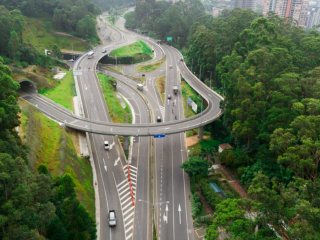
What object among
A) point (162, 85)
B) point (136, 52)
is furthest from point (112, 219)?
point (136, 52)

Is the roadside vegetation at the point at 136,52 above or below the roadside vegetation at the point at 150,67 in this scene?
above

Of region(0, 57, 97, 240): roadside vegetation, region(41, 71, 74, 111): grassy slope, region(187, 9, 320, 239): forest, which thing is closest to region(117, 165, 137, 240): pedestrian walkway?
region(0, 57, 97, 240): roadside vegetation

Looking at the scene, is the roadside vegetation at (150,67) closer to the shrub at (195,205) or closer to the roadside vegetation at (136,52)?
the roadside vegetation at (136,52)

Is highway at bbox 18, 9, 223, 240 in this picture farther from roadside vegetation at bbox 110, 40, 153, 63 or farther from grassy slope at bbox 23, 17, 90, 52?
grassy slope at bbox 23, 17, 90, 52

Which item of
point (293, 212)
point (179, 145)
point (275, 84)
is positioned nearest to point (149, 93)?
point (179, 145)

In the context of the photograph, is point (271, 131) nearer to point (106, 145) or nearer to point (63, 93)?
point (106, 145)

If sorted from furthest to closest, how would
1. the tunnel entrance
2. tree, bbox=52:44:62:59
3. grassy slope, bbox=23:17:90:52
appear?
grassy slope, bbox=23:17:90:52 < tree, bbox=52:44:62:59 < the tunnel entrance

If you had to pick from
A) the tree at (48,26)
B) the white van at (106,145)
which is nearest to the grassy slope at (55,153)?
the white van at (106,145)
